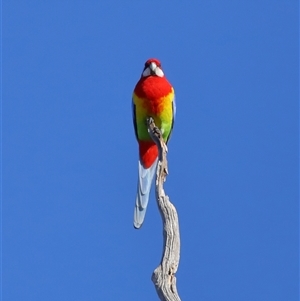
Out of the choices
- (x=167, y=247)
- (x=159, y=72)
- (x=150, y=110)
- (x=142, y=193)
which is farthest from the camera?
(x=159, y=72)

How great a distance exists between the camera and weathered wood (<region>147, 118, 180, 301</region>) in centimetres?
690

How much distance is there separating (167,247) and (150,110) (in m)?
2.80

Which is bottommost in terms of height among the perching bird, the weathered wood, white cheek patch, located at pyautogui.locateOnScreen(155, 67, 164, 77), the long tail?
the weathered wood

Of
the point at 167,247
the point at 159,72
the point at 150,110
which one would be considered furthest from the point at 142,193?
the point at 167,247

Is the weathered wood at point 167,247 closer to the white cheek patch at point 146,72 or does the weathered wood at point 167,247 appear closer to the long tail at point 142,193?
the long tail at point 142,193

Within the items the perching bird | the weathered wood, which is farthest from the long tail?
the weathered wood

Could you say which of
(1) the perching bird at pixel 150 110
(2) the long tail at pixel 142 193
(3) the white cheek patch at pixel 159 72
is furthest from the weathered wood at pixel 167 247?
(3) the white cheek patch at pixel 159 72

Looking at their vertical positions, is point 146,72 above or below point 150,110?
above

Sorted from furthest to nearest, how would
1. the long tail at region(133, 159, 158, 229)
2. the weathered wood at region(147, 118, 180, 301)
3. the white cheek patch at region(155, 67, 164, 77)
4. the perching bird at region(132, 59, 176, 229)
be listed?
the white cheek patch at region(155, 67, 164, 77)
the perching bird at region(132, 59, 176, 229)
the long tail at region(133, 159, 158, 229)
the weathered wood at region(147, 118, 180, 301)

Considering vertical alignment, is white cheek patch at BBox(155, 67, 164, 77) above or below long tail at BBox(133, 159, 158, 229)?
above

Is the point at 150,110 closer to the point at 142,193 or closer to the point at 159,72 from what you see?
the point at 159,72

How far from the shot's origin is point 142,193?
29.7 ft

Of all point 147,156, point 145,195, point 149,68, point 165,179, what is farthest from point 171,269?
point 149,68

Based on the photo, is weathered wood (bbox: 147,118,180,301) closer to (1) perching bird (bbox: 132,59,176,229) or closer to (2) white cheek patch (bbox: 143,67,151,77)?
(1) perching bird (bbox: 132,59,176,229)
